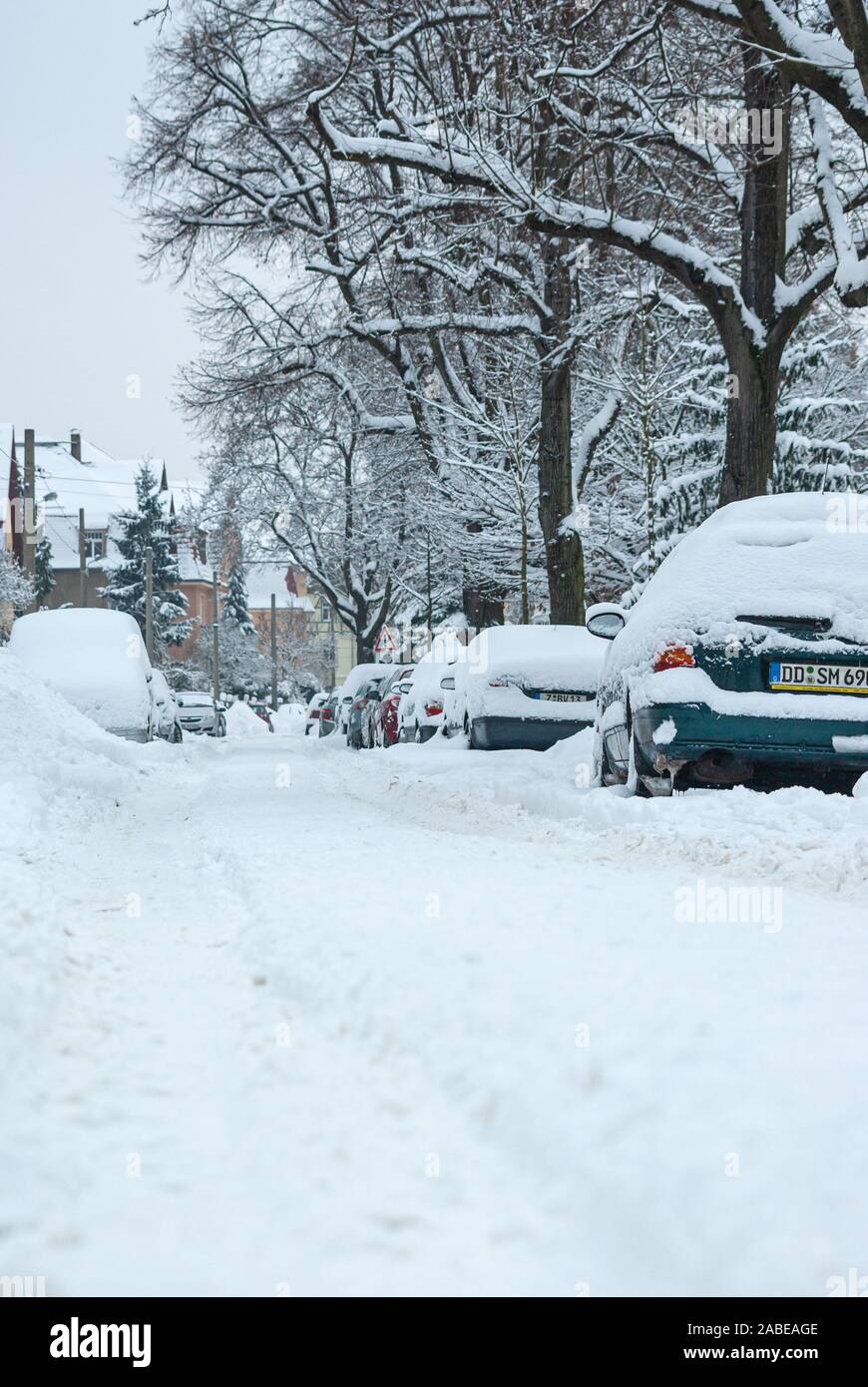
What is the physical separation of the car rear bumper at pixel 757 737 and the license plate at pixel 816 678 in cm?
17

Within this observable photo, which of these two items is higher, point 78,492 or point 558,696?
point 78,492

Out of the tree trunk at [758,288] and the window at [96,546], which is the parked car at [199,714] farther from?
the window at [96,546]

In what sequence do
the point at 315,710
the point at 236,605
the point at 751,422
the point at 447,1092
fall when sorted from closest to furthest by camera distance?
1. the point at 447,1092
2. the point at 751,422
3. the point at 315,710
4. the point at 236,605

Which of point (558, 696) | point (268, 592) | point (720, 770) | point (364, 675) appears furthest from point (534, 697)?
point (268, 592)

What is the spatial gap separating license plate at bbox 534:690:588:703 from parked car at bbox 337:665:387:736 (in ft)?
43.3

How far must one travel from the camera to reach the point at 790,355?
71.9 ft

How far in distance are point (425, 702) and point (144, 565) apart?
53.2 meters

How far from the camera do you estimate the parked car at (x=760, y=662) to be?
6957 millimetres

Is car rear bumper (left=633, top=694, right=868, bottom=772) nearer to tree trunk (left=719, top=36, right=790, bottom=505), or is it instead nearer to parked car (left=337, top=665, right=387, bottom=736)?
tree trunk (left=719, top=36, right=790, bottom=505)

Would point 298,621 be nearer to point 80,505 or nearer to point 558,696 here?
point 80,505

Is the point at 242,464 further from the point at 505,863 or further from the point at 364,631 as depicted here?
the point at 505,863

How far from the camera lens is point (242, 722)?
5328 cm

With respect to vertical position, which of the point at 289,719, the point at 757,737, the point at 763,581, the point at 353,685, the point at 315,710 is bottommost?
the point at 289,719

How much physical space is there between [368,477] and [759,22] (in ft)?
95.7
